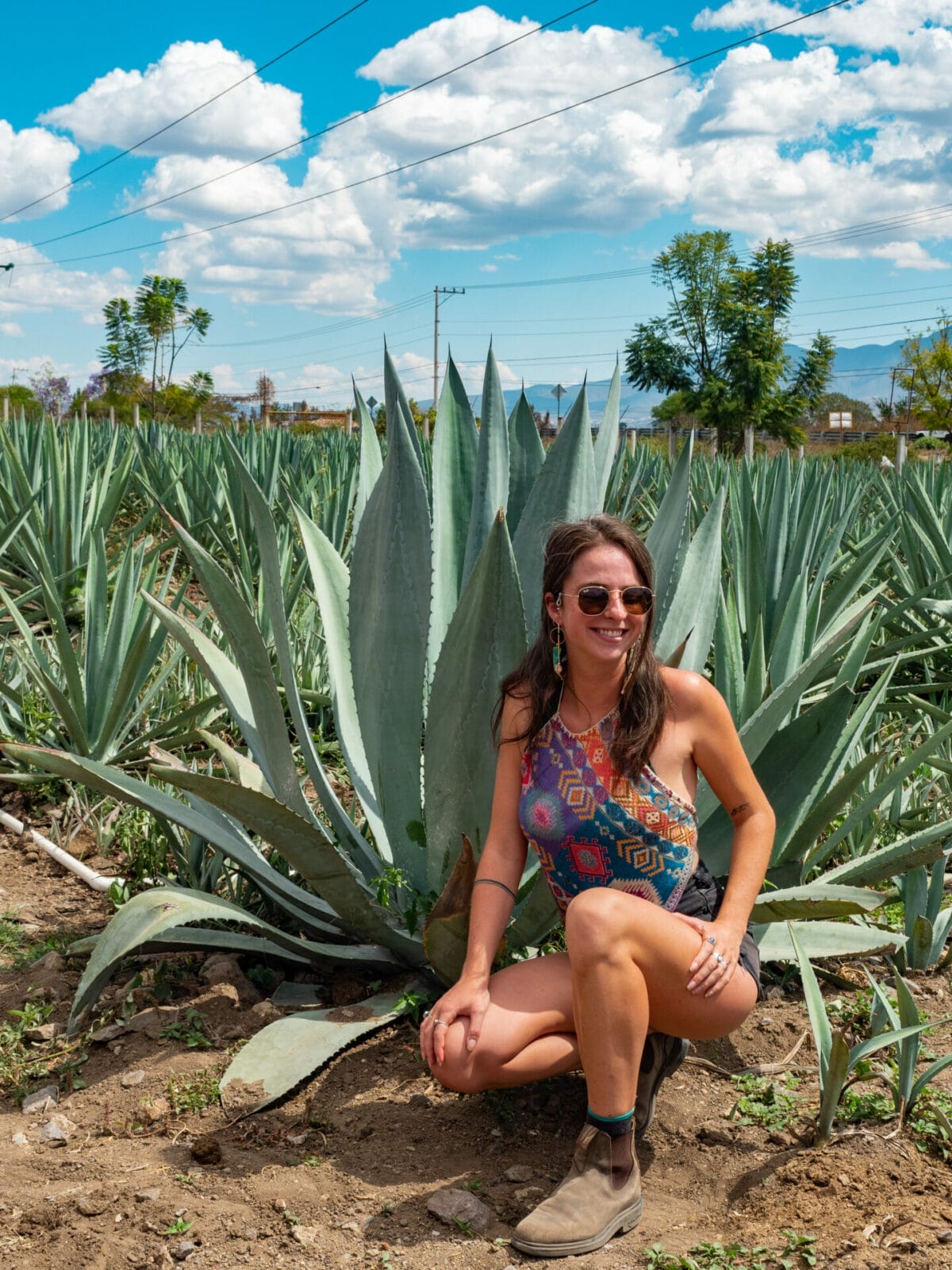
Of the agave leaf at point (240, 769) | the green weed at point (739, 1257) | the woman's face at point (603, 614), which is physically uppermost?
the woman's face at point (603, 614)

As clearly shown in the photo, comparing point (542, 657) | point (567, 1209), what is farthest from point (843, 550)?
point (567, 1209)

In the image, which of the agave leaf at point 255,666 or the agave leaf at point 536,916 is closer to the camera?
the agave leaf at point 536,916

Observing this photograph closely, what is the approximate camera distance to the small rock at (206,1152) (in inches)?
73.0

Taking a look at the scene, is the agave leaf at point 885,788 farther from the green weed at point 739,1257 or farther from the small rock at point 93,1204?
the small rock at point 93,1204

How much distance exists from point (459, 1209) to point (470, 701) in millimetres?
819

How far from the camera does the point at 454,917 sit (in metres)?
1.96

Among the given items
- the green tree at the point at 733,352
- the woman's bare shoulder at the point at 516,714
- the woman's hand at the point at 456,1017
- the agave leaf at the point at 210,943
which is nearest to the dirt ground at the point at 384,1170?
the agave leaf at the point at 210,943

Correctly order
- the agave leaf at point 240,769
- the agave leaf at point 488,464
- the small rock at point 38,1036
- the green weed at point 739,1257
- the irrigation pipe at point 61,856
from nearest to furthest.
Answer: the green weed at point 739,1257, the small rock at point 38,1036, the agave leaf at point 488,464, the agave leaf at point 240,769, the irrigation pipe at point 61,856

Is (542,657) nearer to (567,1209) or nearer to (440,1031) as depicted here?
(440,1031)

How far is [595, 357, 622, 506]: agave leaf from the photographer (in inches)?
96.0

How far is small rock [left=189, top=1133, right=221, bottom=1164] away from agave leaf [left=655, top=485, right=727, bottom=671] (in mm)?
1253

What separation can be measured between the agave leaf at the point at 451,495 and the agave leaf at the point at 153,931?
1.97ft

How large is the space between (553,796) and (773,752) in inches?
26.5

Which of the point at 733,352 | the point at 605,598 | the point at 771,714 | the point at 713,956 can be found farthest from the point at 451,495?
the point at 733,352
